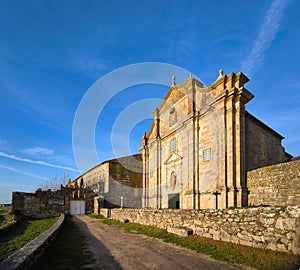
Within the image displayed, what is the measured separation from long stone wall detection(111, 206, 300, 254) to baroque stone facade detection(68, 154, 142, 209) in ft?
74.9

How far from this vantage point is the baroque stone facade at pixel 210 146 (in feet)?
47.8

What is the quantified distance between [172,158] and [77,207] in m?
15.4

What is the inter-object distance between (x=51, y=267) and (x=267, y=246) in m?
5.83

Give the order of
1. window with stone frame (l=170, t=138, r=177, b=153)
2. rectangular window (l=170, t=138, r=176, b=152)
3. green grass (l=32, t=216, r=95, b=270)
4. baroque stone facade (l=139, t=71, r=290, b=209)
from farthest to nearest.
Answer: rectangular window (l=170, t=138, r=176, b=152), window with stone frame (l=170, t=138, r=177, b=153), baroque stone facade (l=139, t=71, r=290, b=209), green grass (l=32, t=216, r=95, b=270)

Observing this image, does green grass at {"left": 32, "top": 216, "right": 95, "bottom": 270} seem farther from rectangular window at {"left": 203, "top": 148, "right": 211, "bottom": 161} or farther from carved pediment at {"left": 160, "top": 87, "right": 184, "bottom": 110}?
carved pediment at {"left": 160, "top": 87, "right": 184, "bottom": 110}

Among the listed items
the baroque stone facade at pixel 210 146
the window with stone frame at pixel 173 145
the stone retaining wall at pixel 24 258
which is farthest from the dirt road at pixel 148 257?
the window with stone frame at pixel 173 145

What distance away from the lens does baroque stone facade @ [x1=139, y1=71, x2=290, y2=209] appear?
1456cm

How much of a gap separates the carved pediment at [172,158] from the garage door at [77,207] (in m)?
13.9

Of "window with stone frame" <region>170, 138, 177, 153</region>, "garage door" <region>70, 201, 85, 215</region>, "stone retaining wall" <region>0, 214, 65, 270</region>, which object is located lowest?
"garage door" <region>70, 201, 85, 215</region>

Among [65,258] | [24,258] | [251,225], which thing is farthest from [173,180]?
[24,258]

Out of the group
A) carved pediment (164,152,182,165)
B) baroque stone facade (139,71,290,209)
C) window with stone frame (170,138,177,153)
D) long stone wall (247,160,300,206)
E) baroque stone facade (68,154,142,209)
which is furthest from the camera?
baroque stone facade (68,154,142,209)

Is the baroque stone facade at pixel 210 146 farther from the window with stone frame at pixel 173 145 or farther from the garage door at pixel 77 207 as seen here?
the garage door at pixel 77 207

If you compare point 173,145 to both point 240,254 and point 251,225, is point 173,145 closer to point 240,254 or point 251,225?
point 251,225

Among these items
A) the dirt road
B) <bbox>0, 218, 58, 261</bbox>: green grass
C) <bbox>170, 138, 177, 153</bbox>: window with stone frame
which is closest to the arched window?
<bbox>170, 138, 177, 153</bbox>: window with stone frame
